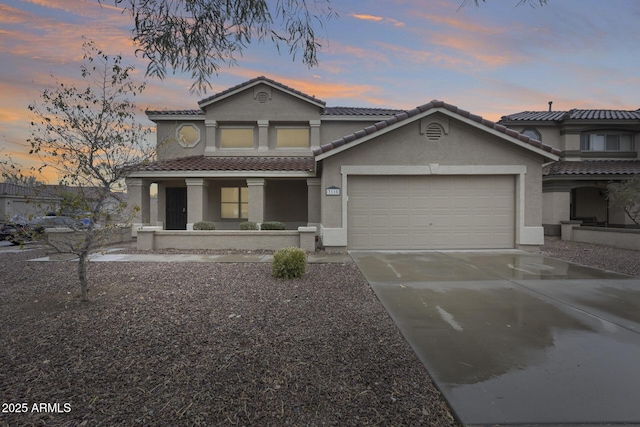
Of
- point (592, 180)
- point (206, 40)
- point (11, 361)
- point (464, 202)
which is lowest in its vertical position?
point (11, 361)

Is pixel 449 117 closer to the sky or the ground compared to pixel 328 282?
closer to the sky

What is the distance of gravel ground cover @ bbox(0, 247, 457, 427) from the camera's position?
9.36ft

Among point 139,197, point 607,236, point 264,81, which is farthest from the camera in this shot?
point 264,81

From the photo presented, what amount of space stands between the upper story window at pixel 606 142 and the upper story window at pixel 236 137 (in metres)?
19.0

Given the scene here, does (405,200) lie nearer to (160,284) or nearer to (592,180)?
(160,284)

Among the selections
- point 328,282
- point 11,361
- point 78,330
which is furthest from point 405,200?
point 11,361

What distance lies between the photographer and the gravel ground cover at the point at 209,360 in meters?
2.85

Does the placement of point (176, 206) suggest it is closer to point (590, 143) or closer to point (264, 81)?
point (264, 81)

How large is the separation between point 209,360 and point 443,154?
10748 millimetres

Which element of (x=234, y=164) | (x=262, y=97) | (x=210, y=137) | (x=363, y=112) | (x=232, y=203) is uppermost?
(x=262, y=97)

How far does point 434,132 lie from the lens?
12.1 metres

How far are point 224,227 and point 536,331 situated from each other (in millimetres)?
15061

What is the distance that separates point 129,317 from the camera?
5121mm

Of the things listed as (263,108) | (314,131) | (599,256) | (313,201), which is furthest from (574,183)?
(263,108)
